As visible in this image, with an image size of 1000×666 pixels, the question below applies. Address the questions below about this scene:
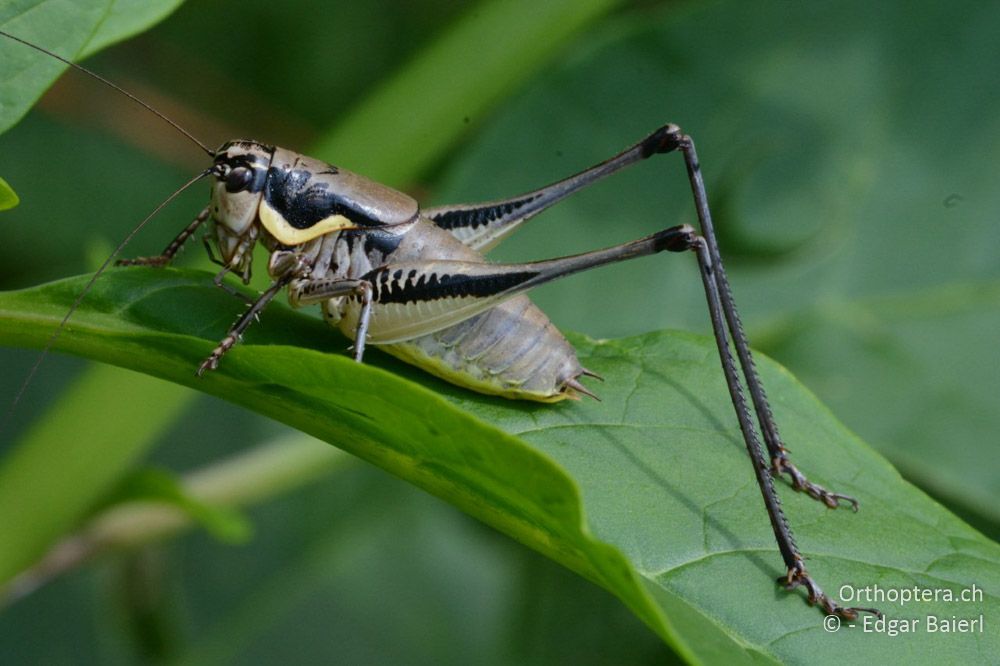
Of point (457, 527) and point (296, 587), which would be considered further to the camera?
point (457, 527)

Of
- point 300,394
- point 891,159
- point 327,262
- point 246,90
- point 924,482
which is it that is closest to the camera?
point 300,394

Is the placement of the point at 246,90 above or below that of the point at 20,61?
above

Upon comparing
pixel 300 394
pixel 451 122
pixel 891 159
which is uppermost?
pixel 891 159

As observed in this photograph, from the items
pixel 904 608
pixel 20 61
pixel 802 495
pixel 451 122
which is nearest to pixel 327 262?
pixel 451 122

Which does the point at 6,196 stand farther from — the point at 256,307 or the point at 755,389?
the point at 755,389

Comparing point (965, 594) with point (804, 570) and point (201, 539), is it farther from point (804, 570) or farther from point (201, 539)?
point (201, 539)

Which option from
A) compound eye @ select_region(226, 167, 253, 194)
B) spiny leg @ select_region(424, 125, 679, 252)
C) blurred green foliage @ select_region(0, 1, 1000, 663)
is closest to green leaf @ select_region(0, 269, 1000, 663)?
compound eye @ select_region(226, 167, 253, 194)

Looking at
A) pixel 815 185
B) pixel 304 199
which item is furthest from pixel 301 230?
pixel 815 185
